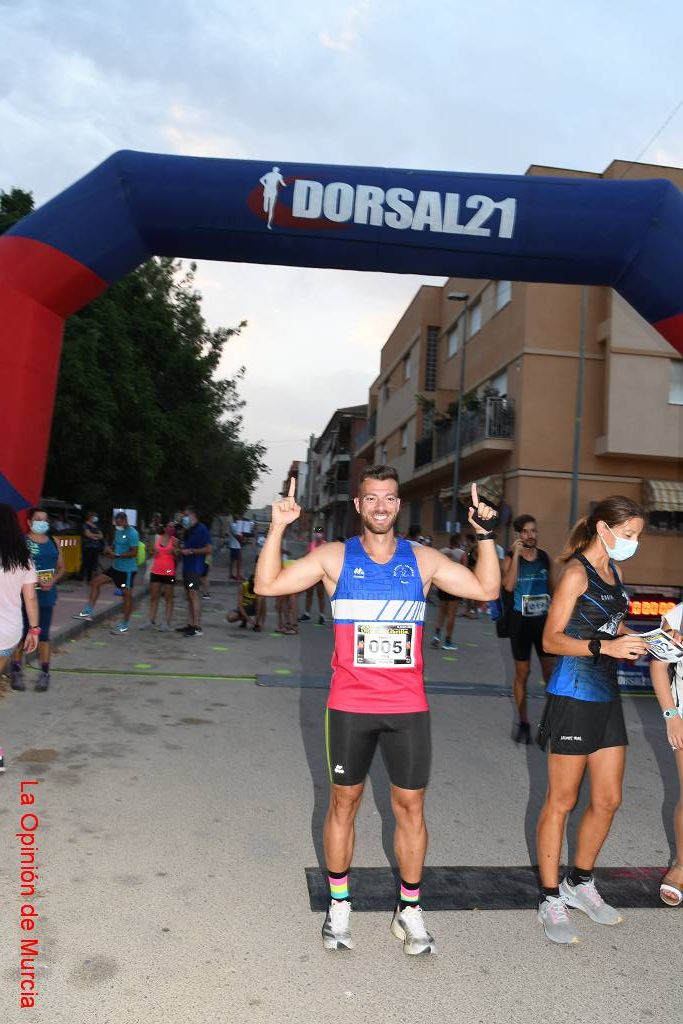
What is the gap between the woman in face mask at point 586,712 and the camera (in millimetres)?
3639

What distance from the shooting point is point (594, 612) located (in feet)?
12.3

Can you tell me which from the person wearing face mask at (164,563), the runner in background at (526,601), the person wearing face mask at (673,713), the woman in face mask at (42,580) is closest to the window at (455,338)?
the person wearing face mask at (164,563)

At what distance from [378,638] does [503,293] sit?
2454 centimetres

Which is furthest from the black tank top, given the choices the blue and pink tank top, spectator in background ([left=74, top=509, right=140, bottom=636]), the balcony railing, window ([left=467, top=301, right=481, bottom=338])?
window ([left=467, top=301, right=481, bottom=338])

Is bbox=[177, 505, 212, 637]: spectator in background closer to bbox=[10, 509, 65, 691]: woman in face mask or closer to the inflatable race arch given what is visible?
bbox=[10, 509, 65, 691]: woman in face mask

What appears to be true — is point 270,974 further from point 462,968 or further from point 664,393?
point 664,393

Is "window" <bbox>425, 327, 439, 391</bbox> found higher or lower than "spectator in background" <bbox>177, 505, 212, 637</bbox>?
higher

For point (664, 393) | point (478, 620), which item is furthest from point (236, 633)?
point (664, 393)

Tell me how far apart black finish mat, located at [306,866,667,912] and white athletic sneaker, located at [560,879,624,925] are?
15 cm

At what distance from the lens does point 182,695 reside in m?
8.06

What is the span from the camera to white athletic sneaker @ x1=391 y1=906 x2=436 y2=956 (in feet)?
10.6

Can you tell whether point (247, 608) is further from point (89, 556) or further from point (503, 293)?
point (503, 293)

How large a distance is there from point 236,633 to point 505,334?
16108 millimetres

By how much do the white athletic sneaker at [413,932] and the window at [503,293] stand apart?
23.9m
